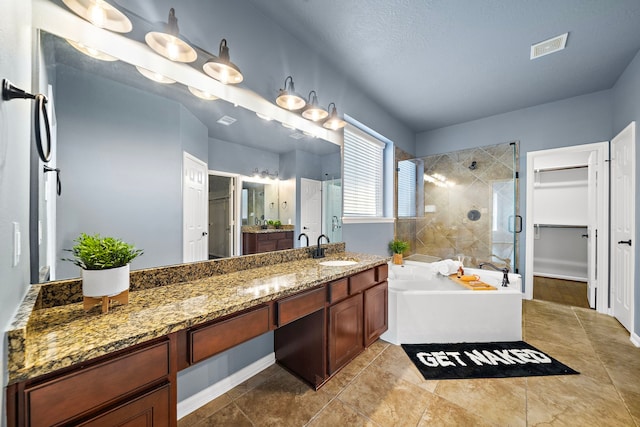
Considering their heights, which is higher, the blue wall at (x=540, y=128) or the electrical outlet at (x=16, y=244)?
the blue wall at (x=540, y=128)

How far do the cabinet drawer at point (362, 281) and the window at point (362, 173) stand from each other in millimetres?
842

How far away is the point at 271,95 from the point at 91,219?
4.85 feet

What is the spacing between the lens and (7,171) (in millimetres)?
716

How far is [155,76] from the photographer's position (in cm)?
136

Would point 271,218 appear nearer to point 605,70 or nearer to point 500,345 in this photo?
point 500,345

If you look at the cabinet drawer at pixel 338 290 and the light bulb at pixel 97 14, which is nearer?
the light bulb at pixel 97 14

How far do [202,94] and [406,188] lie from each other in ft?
10.5

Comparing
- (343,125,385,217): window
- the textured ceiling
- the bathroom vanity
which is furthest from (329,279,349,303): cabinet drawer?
the textured ceiling

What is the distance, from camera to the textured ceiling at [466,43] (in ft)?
6.23

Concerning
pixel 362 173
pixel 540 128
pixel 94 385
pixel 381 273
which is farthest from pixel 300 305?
pixel 540 128

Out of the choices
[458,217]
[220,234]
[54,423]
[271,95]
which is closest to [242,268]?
[220,234]

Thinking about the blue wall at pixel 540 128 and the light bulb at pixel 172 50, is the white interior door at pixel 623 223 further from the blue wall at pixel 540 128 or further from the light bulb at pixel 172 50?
the light bulb at pixel 172 50

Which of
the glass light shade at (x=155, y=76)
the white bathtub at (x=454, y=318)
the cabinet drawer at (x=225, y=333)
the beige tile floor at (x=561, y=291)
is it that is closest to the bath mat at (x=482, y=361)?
the white bathtub at (x=454, y=318)

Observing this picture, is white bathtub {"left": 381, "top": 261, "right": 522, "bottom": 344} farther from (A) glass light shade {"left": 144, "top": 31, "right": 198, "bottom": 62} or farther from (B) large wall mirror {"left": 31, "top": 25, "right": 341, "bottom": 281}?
(A) glass light shade {"left": 144, "top": 31, "right": 198, "bottom": 62}
